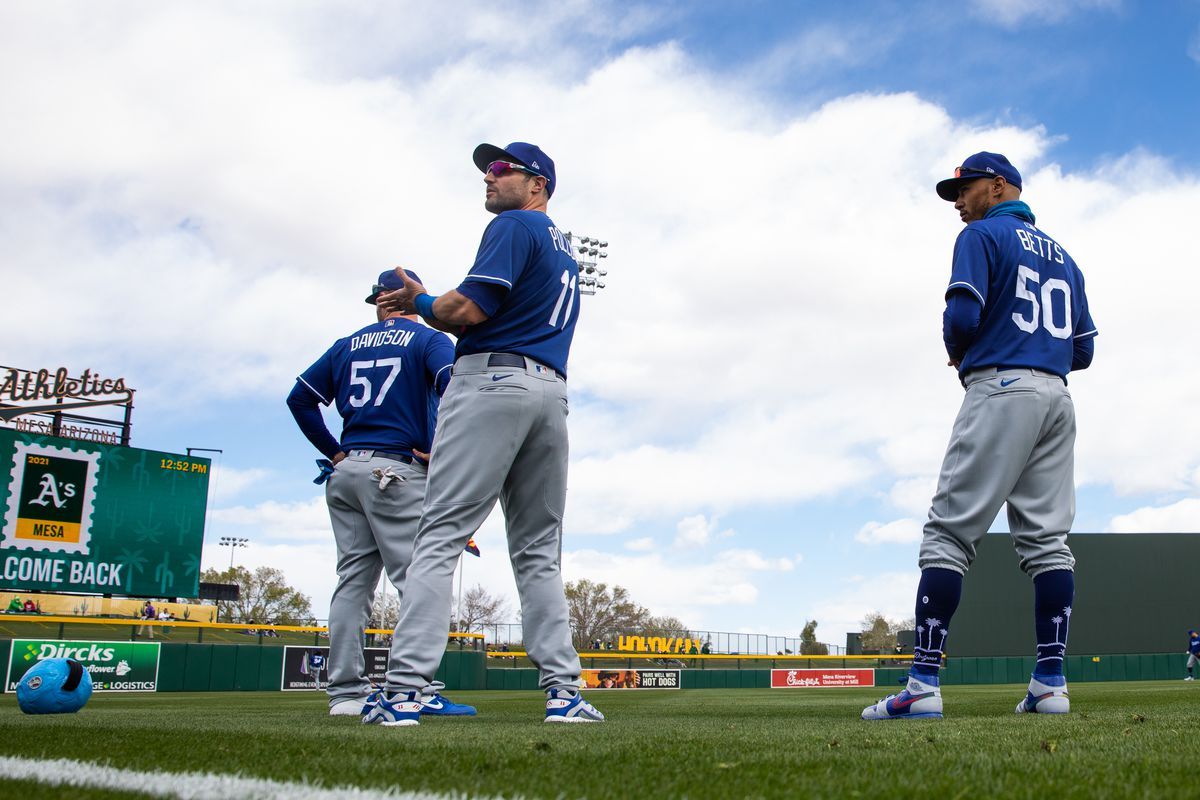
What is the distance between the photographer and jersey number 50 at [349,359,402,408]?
4578 mm

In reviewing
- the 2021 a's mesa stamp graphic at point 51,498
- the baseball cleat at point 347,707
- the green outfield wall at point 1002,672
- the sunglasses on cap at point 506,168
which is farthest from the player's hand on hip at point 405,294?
the green outfield wall at point 1002,672

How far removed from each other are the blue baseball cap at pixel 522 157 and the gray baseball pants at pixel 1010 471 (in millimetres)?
1858

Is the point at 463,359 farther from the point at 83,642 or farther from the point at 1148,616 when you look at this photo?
the point at 1148,616

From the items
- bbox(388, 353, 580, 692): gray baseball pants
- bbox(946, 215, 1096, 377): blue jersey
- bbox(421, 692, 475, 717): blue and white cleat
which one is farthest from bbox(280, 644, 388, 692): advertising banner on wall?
bbox(946, 215, 1096, 377): blue jersey

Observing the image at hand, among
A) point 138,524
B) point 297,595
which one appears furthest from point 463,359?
point 297,595

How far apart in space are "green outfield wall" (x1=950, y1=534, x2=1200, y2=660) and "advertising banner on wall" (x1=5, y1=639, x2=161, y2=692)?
31.9 m

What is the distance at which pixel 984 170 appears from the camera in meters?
4.00

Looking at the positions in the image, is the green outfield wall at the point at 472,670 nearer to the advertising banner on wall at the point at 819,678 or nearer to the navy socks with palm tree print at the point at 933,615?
the advertising banner on wall at the point at 819,678

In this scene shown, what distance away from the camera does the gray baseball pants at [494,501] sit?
3.27 metres

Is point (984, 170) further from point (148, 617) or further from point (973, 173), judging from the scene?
point (148, 617)

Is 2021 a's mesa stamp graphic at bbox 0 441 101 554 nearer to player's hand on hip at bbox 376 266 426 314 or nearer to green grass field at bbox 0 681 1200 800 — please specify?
player's hand on hip at bbox 376 266 426 314

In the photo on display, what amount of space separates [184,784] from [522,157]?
273cm

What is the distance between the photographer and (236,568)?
6962 cm

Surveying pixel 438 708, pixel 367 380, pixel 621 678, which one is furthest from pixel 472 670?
pixel 438 708
